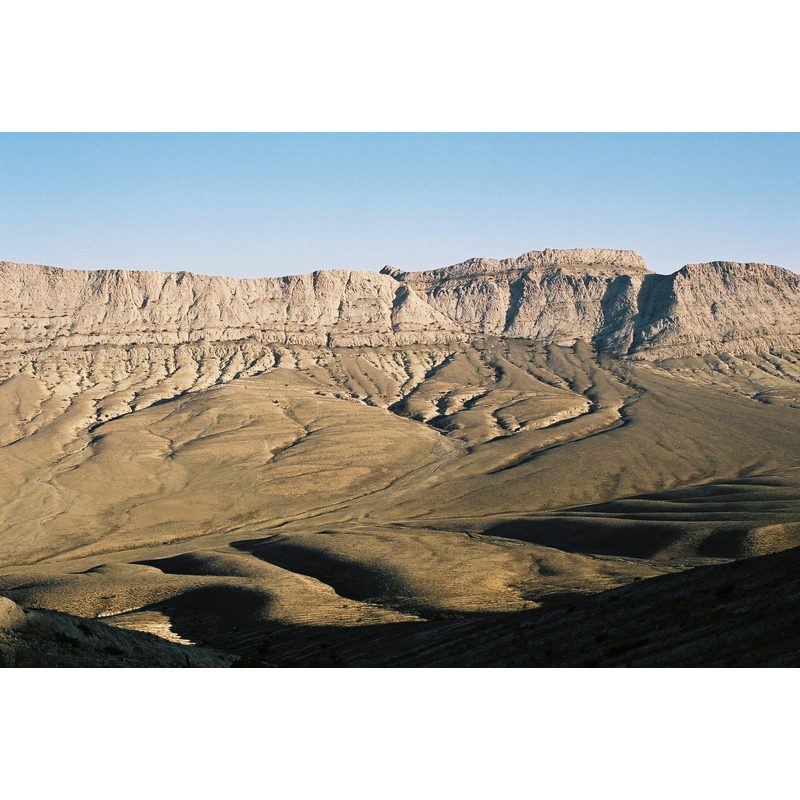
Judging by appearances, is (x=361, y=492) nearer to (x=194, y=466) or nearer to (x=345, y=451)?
(x=345, y=451)

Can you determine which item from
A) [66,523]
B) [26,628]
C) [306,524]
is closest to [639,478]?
[306,524]

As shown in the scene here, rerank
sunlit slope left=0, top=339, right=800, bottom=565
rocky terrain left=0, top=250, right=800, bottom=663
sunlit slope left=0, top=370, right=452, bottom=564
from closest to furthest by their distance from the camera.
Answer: rocky terrain left=0, top=250, right=800, bottom=663 < sunlit slope left=0, top=370, right=452, bottom=564 < sunlit slope left=0, top=339, right=800, bottom=565

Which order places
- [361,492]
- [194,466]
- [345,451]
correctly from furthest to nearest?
[345,451], [194,466], [361,492]

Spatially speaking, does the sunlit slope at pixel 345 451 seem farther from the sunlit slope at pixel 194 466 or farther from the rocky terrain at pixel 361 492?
the rocky terrain at pixel 361 492

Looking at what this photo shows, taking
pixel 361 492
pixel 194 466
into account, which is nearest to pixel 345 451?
pixel 361 492

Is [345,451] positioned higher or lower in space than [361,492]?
higher

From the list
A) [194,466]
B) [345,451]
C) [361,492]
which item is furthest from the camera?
[345,451]

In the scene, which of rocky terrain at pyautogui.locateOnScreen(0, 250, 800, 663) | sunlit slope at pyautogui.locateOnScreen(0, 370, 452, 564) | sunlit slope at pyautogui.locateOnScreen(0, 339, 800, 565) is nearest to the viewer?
rocky terrain at pyautogui.locateOnScreen(0, 250, 800, 663)

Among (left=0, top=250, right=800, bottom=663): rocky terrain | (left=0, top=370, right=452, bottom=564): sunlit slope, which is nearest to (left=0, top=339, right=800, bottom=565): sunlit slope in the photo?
(left=0, top=370, right=452, bottom=564): sunlit slope

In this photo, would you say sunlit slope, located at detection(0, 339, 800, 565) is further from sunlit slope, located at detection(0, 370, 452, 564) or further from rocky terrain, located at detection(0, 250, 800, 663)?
rocky terrain, located at detection(0, 250, 800, 663)

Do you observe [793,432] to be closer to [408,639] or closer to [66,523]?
[66,523]

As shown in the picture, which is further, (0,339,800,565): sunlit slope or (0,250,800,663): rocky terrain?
(0,339,800,565): sunlit slope
